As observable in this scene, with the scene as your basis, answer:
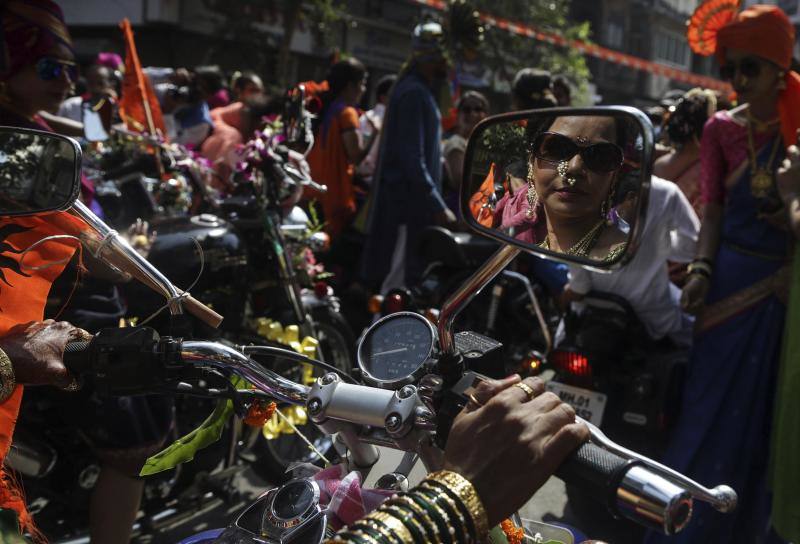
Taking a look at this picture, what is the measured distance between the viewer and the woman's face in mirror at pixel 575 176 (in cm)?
105

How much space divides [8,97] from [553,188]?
2.15 meters

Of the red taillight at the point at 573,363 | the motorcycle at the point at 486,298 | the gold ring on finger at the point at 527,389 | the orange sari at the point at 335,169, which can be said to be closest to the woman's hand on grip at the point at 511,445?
the gold ring on finger at the point at 527,389

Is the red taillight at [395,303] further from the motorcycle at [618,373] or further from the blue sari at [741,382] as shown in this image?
the blue sari at [741,382]

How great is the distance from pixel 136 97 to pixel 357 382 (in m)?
4.59

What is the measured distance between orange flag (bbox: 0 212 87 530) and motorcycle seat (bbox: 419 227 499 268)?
8.87 feet

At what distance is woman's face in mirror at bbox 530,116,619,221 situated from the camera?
3.44ft

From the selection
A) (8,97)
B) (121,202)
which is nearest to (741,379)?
(8,97)

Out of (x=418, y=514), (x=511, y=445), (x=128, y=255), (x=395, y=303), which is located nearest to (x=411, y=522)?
(x=418, y=514)

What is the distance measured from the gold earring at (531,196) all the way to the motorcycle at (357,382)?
54 mm

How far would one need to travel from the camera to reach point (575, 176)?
1.06m

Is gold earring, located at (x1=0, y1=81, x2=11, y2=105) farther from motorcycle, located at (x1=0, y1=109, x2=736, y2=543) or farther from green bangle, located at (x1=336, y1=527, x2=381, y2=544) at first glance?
green bangle, located at (x1=336, y1=527, x2=381, y2=544)

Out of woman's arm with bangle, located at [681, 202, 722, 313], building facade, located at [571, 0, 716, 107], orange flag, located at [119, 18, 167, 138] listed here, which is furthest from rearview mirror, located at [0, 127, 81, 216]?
building facade, located at [571, 0, 716, 107]

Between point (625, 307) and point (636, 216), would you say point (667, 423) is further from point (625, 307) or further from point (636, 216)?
point (636, 216)

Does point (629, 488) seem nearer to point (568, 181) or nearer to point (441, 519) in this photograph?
point (441, 519)
